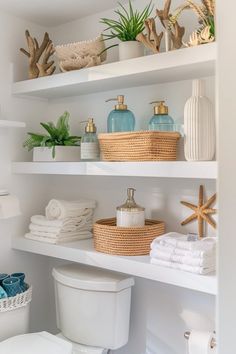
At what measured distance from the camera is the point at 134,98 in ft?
5.97

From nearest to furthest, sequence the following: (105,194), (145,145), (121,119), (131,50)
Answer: (145,145) → (131,50) → (121,119) → (105,194)

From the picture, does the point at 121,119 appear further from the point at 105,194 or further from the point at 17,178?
the point at 17,178

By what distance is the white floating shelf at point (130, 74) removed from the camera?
137 cm

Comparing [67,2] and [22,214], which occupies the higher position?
[67,2]

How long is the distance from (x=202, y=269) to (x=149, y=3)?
1.23 metres

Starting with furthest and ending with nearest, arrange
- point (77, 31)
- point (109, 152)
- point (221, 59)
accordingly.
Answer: point (77, 31) → point (109, 152) → point (221, 59)

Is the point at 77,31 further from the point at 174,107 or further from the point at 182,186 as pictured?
the point at 182,186

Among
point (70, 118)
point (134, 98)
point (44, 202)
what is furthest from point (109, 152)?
point (44, 202)

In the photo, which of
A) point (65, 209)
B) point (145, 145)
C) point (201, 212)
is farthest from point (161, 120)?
point (65, 209)

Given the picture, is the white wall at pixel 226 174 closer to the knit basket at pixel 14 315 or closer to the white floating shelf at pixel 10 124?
the knit basket at pixel 14 315

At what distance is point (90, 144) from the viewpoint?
1.80 metres

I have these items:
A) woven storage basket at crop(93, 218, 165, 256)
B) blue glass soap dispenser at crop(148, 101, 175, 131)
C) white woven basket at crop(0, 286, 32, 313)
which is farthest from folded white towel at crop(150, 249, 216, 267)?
white woven basket at crop(0, 286, 32, 313)

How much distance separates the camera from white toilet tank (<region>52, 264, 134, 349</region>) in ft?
5.42

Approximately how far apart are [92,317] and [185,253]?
1.90ft
